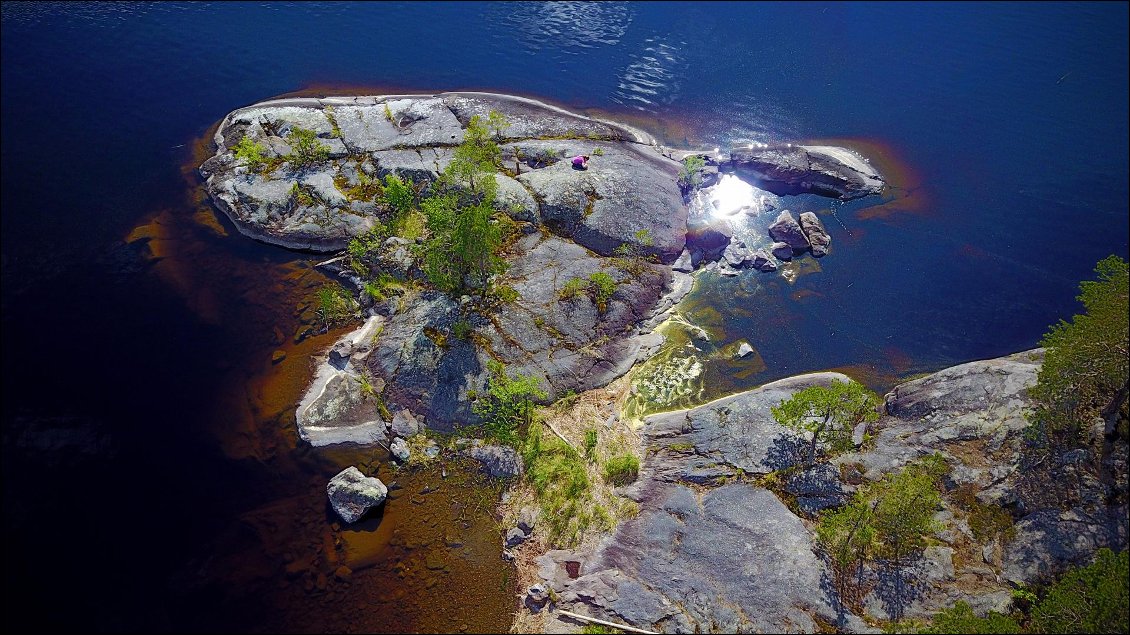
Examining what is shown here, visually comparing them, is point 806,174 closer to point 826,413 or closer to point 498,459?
point 826,413

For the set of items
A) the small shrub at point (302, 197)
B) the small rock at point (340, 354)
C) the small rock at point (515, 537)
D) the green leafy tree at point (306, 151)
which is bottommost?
the small rock at point (515, 537)

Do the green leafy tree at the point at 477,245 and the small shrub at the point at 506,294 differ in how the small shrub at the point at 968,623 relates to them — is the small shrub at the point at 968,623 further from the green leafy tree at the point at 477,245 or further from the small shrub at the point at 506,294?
the green leafy tree at the point at 477,245

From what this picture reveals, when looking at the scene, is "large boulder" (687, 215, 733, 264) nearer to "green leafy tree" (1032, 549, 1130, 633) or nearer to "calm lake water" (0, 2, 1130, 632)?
"calm lake water" (0, 2, 1130, 632)

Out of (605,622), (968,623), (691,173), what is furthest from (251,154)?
(968,623)

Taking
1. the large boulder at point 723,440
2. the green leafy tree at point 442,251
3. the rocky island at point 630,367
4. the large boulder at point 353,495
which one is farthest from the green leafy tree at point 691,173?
the large boulder at point 353,495

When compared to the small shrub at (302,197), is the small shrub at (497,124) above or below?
above

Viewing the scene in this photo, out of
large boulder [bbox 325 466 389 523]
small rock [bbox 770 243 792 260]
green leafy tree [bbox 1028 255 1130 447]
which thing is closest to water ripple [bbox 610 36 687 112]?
small rock [bbox 770 243 792 260]

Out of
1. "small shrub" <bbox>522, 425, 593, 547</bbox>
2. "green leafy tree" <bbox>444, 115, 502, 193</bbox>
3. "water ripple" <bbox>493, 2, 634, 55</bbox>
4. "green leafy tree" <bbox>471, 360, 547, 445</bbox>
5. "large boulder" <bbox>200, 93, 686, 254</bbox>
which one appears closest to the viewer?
"small shrub" <bbox>522, 425, 593, 547</bbox>
